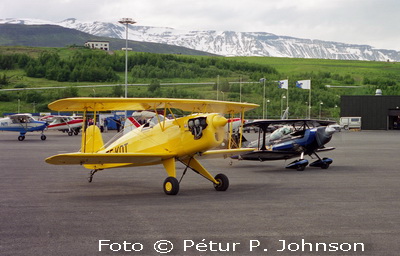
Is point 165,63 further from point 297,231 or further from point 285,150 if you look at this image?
point 297,231

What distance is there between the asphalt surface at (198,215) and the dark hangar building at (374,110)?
73214mm

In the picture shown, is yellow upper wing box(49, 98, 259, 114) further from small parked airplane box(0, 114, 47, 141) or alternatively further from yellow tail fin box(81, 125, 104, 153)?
small parked airplane box(0, 114, 47, 141)

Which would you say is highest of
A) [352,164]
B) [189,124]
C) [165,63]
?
[165,63]

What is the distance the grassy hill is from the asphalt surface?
2908 inches

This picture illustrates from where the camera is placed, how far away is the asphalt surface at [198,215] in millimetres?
7184

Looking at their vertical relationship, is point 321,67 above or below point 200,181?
above

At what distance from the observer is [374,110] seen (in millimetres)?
86500

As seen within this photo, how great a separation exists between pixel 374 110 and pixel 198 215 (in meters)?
81.8

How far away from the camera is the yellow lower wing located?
36.7 ft

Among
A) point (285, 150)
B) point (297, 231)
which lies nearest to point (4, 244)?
point (297, 231)

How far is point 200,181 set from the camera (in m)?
14.8

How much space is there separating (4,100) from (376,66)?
130572 mm

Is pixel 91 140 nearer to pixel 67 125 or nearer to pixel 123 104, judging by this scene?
pixel 123 104

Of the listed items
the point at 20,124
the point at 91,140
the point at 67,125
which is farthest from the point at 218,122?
the point at 67,125
